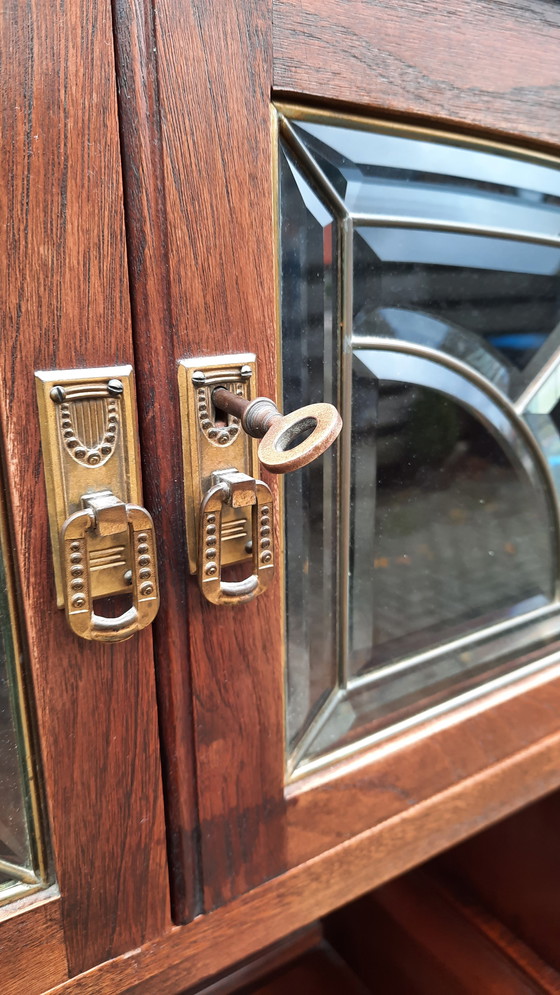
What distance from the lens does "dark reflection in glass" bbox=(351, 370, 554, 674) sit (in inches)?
20.5

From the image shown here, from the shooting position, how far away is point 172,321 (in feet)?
1.29

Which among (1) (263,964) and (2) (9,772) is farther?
(1) (263,964)

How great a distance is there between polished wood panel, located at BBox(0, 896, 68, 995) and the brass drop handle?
0.31m

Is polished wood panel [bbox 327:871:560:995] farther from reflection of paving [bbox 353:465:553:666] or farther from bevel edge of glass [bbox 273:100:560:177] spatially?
bevel edge of glass [bbox 273:100:560:177]

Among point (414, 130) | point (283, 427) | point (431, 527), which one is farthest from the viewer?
point (431, 527)

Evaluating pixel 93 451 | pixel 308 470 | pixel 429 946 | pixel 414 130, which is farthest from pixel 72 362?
pixel 429 946

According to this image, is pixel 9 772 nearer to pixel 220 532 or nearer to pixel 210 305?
pixel 220 532

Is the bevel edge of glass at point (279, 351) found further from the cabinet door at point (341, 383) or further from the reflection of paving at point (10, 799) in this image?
the reflection of paving at point (10, 799)

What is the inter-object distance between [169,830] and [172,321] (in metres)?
0.33

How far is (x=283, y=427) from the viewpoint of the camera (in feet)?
1.16

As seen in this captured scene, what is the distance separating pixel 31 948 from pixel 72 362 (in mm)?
353

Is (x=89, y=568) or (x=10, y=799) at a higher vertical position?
(x=89, y=568)

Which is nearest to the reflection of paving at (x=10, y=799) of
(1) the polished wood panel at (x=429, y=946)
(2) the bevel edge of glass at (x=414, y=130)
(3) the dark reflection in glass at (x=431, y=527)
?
(3) the dark reflection in glass at (x=431, y=527)

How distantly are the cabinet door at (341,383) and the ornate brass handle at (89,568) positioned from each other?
26mm
